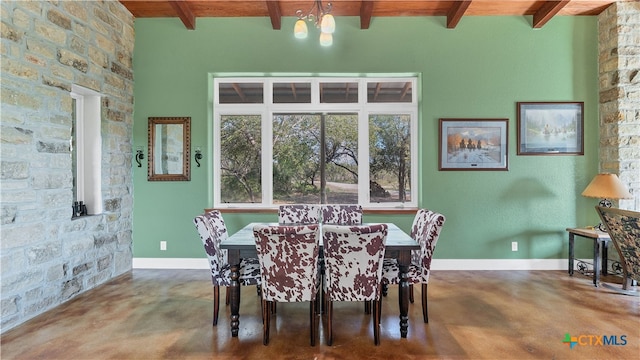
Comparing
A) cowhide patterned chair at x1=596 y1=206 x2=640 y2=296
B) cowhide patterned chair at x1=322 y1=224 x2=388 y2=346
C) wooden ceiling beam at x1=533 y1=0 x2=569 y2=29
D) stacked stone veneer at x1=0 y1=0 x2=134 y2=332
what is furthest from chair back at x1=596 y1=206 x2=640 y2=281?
stacked stone veneer at x1=0 y1=0 x2=134 y2=332

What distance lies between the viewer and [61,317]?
8.91ft

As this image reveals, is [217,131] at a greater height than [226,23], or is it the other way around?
[226,23]

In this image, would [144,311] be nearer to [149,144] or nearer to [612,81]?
[149,144]

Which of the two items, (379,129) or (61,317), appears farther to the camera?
(379,129)

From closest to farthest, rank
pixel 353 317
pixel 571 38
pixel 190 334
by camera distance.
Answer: pixel 190 334, pixel 353 317, pixel 571 38

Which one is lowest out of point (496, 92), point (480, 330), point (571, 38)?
point (480, 330)

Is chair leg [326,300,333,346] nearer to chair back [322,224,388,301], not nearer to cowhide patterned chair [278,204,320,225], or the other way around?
chair back [322,224,388,301]

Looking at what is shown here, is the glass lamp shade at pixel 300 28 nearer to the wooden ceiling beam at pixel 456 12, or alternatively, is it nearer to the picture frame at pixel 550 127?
the wooden ceiling beam at pixel 456 12

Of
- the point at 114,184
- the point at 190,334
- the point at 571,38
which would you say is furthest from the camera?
the point at 571,38

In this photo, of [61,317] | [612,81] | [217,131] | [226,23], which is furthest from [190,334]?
[612,81]

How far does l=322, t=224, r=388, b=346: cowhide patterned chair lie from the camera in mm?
2080

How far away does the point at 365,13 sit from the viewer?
3904 millimetres

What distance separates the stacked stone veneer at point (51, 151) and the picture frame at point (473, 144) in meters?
4.10

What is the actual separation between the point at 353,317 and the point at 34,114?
3273mm
